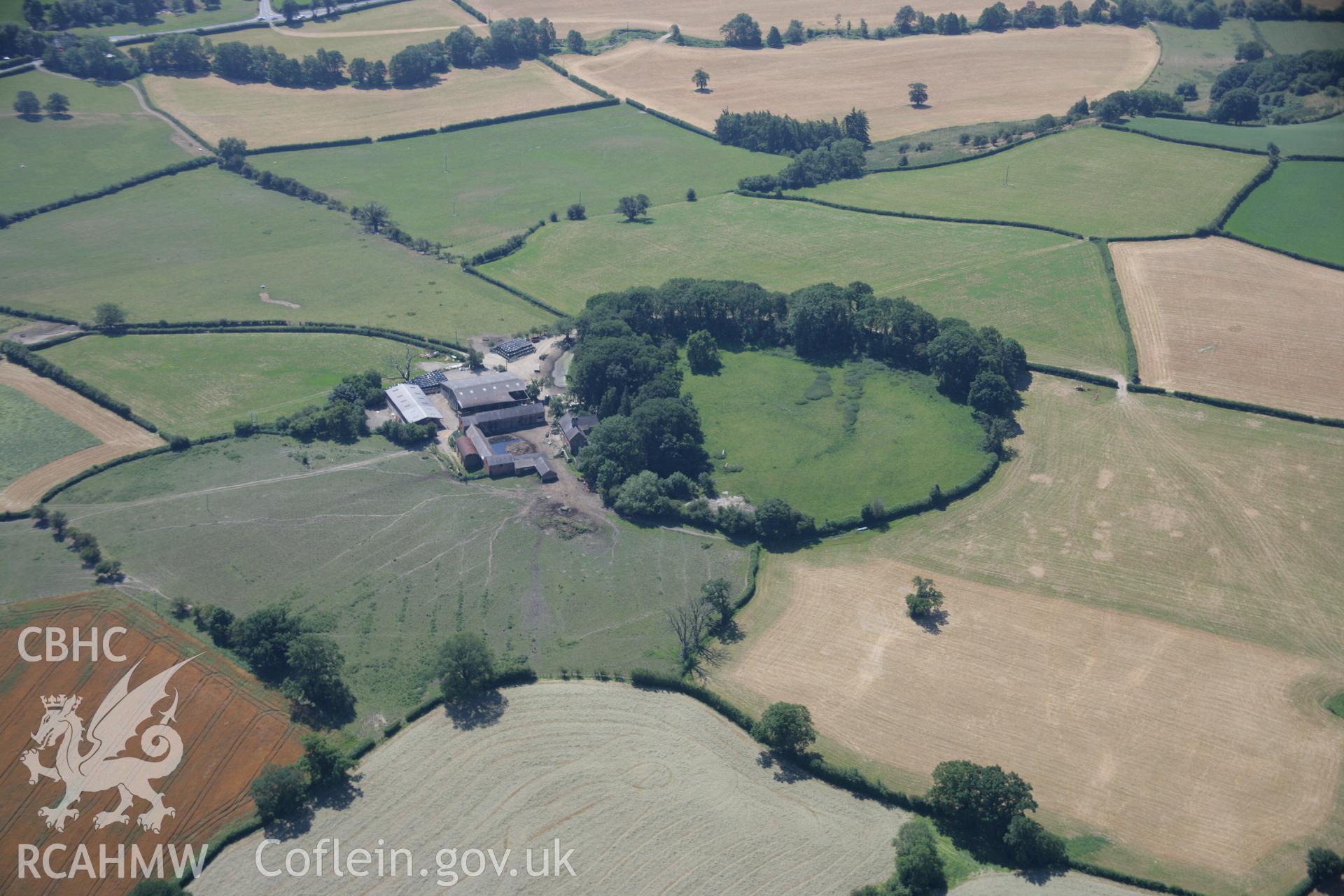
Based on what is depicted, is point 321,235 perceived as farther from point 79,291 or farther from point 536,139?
point 536,139

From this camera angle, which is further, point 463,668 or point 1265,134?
point 1265,134

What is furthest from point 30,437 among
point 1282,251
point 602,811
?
point 1282,251

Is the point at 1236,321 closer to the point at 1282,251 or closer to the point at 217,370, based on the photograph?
the point at 1282,251

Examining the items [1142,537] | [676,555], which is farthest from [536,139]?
[1142,537]

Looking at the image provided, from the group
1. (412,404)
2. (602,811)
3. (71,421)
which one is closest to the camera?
(602,811)

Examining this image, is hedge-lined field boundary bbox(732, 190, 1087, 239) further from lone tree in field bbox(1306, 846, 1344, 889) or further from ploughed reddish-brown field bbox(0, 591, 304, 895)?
ploughed reddish-brown field bbox(0, 591, 304, 895)

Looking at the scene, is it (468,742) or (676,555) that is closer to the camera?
(468,742)

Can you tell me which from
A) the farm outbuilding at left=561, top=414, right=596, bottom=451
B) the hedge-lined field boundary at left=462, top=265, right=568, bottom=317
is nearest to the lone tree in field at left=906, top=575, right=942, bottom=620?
the farm outbuilding at left=561, top=414, right=596, bottom=451

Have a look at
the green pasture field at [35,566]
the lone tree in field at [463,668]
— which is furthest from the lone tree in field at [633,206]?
the lone tree in field at [463,668]
